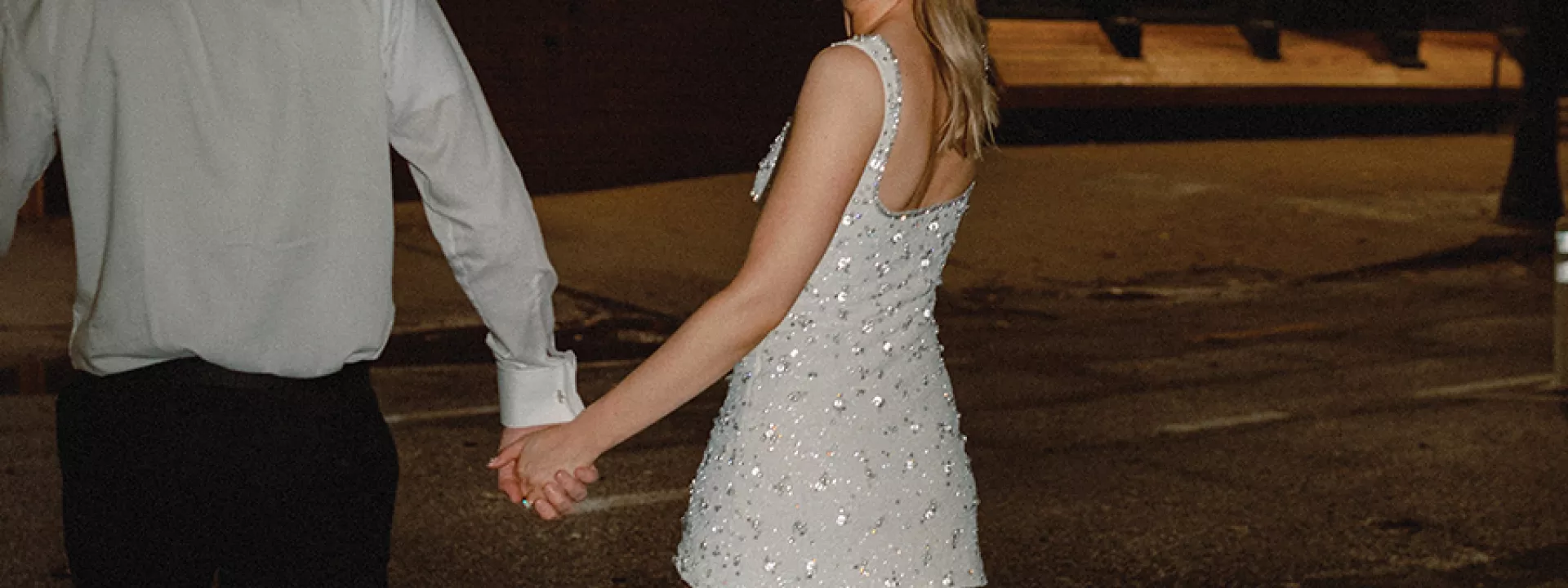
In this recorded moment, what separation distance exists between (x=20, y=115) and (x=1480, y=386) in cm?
791

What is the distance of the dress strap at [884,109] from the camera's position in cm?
241

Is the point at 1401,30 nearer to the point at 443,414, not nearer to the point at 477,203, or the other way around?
the point at 443,414

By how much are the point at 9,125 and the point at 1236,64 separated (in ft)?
73.1

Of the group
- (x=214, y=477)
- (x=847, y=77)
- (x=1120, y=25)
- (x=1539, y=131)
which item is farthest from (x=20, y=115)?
(x=1120, y=25)

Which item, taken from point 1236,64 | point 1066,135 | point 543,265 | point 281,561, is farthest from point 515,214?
point 1236,64

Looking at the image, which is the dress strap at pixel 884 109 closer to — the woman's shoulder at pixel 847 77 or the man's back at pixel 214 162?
the woman's shoulder at pixel 847 77

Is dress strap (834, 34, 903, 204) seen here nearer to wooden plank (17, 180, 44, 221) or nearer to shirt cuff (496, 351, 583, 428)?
shirt cuff (496, 351, 583, 428)

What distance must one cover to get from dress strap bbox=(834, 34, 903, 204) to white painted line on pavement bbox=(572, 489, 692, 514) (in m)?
3.97

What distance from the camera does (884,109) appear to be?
7.91 feet

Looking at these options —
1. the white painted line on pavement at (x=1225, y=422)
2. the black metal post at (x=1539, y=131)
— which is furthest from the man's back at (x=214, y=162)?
the black metal post at (x=1539, y=131)

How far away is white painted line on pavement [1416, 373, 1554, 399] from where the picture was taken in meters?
8.73

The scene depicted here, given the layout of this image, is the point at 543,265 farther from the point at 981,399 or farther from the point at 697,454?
the point at 981,399

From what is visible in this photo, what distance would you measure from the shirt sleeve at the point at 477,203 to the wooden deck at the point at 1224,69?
1812cm

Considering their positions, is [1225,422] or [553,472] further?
[1225,422]
